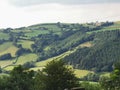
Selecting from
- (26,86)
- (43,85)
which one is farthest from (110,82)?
(43,85)

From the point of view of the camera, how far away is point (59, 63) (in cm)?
11706

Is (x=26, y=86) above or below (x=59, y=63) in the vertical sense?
below

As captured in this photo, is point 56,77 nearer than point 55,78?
No

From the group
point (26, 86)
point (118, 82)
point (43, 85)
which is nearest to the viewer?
point (43, 85)

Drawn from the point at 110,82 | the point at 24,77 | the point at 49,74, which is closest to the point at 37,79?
the point at 49,74

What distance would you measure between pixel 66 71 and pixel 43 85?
926cm

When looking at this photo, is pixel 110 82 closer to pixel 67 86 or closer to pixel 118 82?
pixel 118 82

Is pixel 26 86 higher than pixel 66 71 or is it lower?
lower

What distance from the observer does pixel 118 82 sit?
13262cm

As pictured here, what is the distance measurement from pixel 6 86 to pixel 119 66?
3946 centimetres

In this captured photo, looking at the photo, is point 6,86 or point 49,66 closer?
point 49,66

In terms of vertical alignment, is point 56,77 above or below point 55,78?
above

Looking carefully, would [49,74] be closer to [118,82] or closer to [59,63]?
[59,63]

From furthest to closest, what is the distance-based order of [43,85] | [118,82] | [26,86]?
[26,86], [118,82], [43,85]
